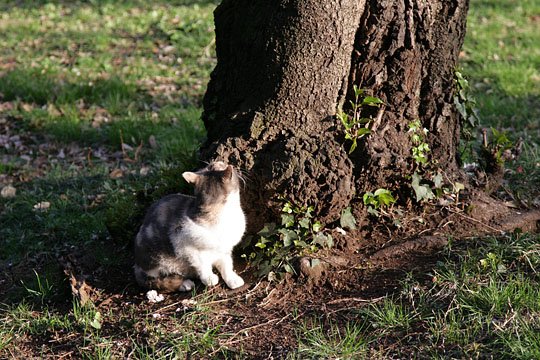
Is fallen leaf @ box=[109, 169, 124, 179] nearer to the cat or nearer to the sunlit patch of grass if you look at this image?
the cat

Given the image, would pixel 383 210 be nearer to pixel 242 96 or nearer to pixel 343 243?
pixel 343 243

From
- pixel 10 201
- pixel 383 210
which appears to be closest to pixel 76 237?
pixel 10 201

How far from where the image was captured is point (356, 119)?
429 centimetres

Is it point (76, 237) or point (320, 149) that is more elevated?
point (320, 149)

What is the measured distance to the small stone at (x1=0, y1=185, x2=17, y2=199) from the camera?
19.5 feet

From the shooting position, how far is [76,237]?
5.15 metres

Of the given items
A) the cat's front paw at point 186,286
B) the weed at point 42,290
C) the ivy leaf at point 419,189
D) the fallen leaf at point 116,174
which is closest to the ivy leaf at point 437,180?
the ivy leaf at point 419,189

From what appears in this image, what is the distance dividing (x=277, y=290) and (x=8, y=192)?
9.95 feet

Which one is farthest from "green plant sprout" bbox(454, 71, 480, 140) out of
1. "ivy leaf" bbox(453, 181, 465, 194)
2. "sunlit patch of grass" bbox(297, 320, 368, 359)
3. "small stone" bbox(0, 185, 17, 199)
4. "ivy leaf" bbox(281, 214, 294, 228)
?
"small stone" bbox(0, 185, 17, 199)

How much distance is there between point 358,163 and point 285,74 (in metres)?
0.71

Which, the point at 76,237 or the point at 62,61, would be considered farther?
the point at 62,61

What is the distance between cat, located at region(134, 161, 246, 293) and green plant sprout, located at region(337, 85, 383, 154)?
727 millimetres

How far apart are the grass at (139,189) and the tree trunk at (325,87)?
0.67 m

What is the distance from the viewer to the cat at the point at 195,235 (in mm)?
4047
